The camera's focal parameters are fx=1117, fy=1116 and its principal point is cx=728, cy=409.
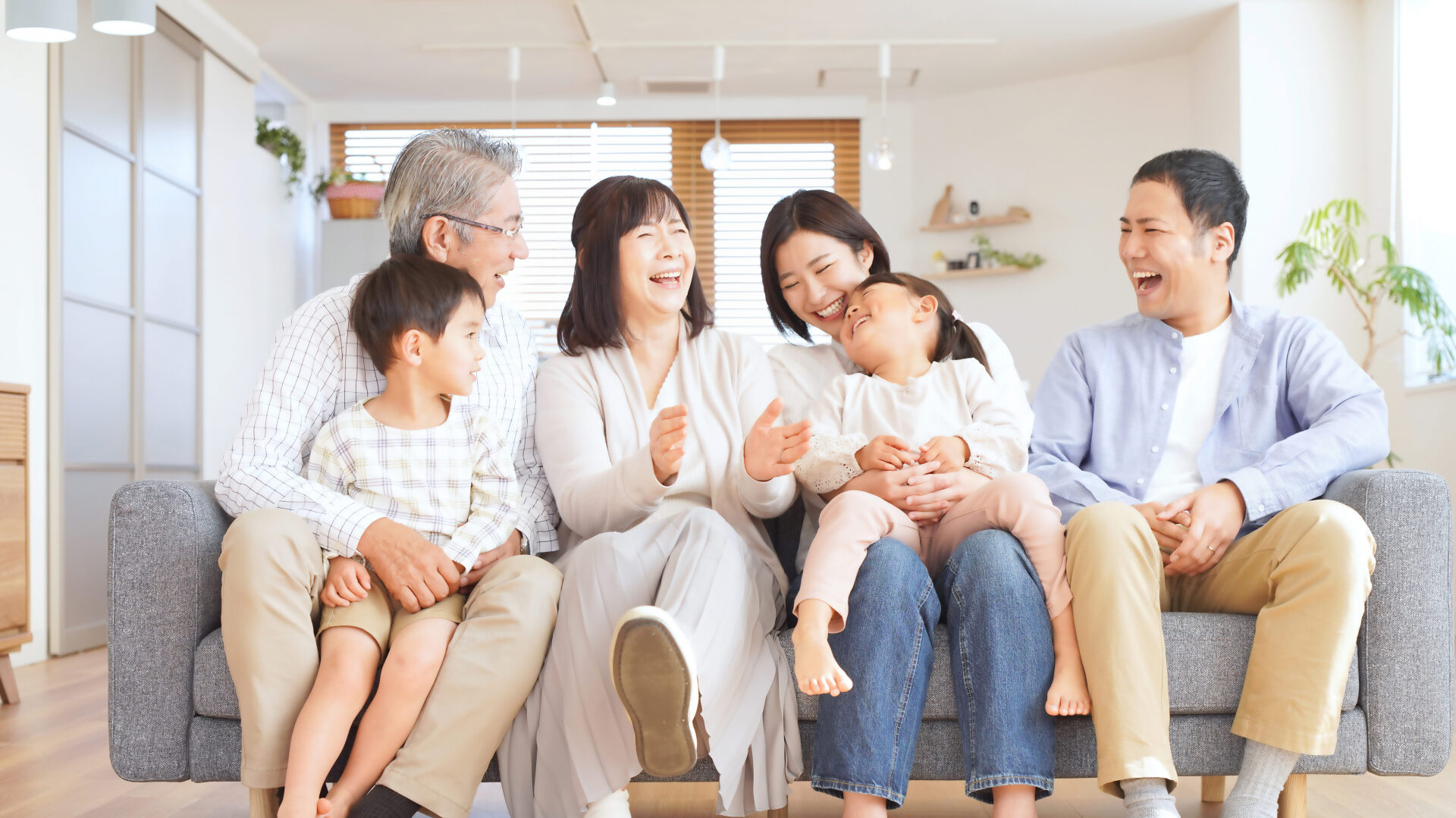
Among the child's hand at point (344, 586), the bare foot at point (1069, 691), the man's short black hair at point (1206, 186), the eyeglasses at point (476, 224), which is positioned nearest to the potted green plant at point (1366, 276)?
the man's short black hair at point (1206, 186)

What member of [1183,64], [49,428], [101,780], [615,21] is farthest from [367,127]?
[101,780]

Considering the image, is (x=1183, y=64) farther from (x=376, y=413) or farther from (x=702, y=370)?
(x=376, y=413)

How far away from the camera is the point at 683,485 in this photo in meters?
1.88

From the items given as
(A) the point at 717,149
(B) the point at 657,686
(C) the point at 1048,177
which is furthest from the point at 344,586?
(C) the point at 1048,177

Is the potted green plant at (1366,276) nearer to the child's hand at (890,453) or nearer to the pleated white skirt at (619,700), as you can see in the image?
the child's hand at (890,453)

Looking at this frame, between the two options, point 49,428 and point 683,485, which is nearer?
point 683,485

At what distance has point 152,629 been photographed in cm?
156

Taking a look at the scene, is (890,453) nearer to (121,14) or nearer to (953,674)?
(953,674)

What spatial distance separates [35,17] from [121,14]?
202 mm

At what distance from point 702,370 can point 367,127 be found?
5.16 meters

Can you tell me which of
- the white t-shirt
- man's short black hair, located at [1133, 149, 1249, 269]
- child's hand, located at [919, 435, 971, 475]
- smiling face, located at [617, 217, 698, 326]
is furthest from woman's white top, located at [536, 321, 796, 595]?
man's short black hair, located at [1133, 149, 1249, 269]

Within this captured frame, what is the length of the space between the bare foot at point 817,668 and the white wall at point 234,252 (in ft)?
14.0

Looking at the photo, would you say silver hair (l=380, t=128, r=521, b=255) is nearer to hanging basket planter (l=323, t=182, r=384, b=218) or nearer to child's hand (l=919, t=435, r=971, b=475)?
child's hand (l=919, t=435, r=971, b=475)

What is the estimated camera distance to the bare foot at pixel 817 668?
142 centimetres
